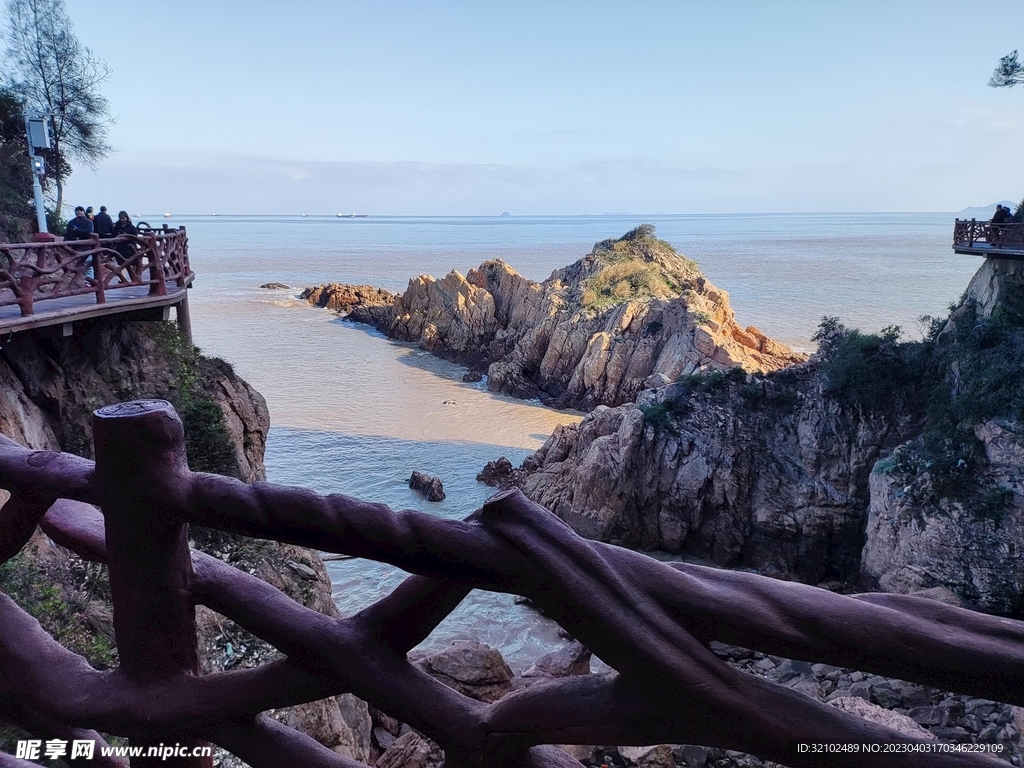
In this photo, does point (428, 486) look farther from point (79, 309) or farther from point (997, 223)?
point (997, 223)

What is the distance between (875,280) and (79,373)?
7141 centimetres

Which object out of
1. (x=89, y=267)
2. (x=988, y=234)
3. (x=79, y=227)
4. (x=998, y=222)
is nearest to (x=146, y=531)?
(x=89, y=267)

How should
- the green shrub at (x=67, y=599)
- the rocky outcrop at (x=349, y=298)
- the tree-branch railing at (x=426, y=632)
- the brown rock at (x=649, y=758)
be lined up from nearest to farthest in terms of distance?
the tree-branch railing at (x=426, y=632) → the green shrub at (x=67, y=599) → the brown rock at (x=649, y=758) → the rocky outcrop at (x=349, y=298)

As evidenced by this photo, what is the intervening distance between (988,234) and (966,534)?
9.13 m

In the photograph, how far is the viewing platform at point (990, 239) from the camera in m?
15.5

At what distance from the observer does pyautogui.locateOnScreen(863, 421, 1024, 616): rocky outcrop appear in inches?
445

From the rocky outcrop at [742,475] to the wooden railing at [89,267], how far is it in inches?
417

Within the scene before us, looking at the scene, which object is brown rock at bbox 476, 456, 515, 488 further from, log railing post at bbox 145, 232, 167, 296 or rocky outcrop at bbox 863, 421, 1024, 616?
log railing post at bbox 145, 232, 167, 296

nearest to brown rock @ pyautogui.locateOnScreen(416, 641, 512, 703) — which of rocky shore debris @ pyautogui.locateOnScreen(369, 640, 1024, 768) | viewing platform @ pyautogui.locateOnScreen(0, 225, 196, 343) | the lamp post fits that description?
rocky shore debris @ pyautogui.locateOnScreen(369, 640, 1024, 768)

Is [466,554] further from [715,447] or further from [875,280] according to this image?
[875,280]

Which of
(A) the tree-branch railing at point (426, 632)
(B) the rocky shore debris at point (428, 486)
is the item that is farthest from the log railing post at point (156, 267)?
(B) the rocky shore debris at point (428, 486)

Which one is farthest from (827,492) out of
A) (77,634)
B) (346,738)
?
(77,634)

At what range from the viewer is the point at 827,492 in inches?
598

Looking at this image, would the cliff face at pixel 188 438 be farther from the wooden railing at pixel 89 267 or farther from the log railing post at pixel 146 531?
the log railing post at pixel 146 531
